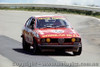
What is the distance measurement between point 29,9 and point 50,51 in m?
40.4

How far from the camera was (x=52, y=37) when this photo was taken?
13.7 metres

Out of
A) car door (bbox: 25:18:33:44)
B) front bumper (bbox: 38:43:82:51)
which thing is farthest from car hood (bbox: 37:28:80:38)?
car door (bbox: 25:18:33:44)

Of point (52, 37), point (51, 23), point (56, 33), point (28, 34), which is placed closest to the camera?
point (52, 37)

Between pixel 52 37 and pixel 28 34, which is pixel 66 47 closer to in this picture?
pixel 52 37

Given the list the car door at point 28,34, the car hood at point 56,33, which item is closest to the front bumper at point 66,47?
the car hood at point 56,33

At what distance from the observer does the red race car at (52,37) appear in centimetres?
1366

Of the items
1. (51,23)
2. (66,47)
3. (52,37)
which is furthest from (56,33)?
(51,23)

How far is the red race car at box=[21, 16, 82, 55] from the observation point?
13664mm

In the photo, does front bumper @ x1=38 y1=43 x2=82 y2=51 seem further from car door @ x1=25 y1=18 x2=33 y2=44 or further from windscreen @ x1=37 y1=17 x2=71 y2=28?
windscreen @ x1=37 y1=17 x2=71 y2=28

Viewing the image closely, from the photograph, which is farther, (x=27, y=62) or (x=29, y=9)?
(x=29, y=9)

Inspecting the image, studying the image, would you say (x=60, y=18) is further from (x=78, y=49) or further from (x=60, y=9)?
(x=60, y=9)

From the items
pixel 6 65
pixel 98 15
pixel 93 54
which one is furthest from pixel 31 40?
pixel 98 15

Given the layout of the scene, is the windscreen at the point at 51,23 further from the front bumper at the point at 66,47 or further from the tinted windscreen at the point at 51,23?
the front bumper at the point at 66,47

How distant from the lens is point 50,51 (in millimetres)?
13820
